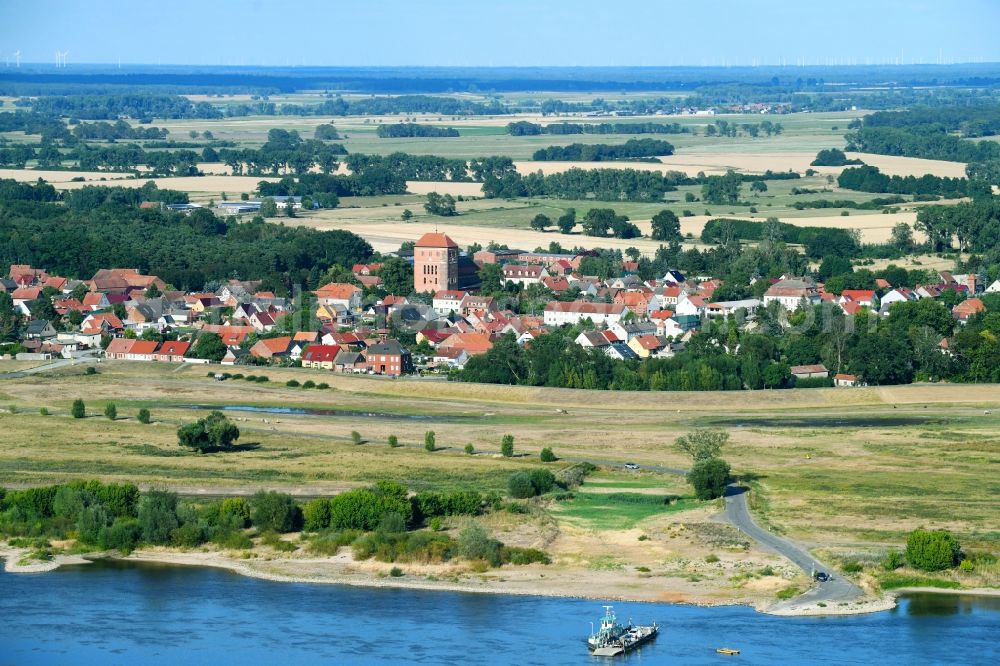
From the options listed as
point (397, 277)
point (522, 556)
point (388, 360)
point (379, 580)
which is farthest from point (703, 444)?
point (397, 277)

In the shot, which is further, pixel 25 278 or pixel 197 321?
pixel 25 278

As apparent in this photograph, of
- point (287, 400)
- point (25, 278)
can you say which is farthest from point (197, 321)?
point (287, 400)

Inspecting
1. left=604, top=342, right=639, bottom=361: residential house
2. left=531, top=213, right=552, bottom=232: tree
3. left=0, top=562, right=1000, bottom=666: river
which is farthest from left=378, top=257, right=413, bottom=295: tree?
left=0, top=562, right=1000, bottom=666: river

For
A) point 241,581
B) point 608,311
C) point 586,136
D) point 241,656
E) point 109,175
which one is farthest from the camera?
point 586,136

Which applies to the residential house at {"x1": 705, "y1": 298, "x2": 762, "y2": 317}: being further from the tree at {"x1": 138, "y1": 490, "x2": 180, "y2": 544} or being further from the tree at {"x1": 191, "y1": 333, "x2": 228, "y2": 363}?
the tree at {"x1": 138, "y1": 490, "x2": 180, "y2": 544}

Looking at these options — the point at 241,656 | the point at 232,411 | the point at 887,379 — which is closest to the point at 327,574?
the point at 241,656

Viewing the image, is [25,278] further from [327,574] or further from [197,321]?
[327,574]

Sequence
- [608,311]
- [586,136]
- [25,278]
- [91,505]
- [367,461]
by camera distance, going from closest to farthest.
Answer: [91,505]
[367,461]
[608,311]
[25,278]
[586,136]
